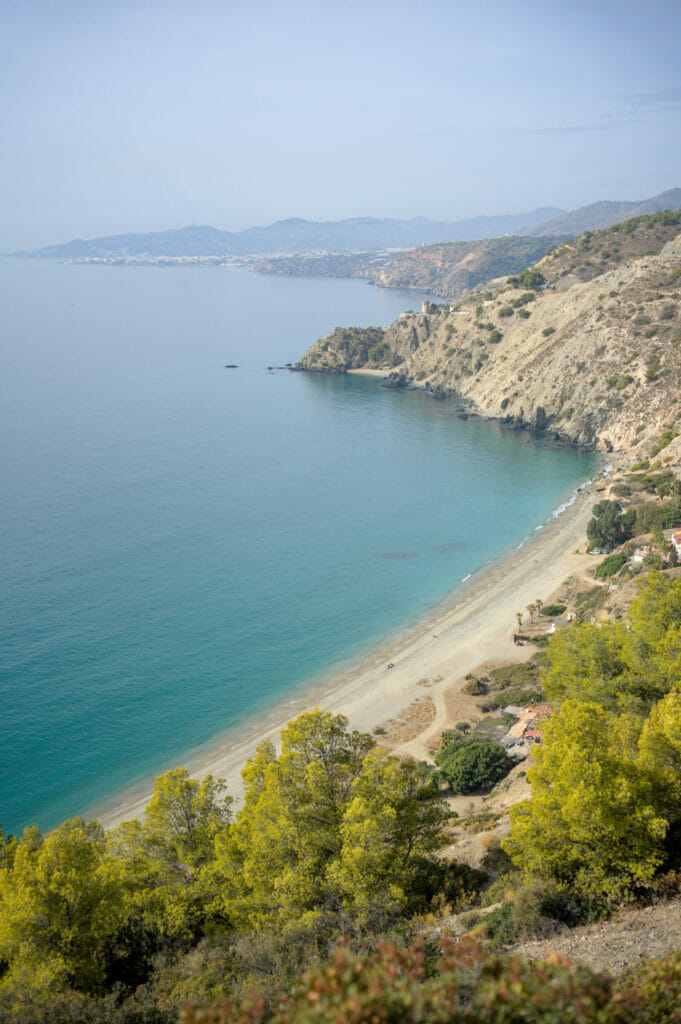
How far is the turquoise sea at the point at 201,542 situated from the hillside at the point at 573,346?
265 inches

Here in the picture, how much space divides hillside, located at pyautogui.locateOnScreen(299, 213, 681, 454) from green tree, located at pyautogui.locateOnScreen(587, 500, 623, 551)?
27.7 meters

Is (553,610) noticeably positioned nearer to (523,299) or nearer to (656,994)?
(656,994)

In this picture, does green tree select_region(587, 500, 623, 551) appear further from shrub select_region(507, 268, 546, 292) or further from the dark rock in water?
shrub select_region(507, 268, 546, 292)

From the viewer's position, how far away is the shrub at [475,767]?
93.6 feet

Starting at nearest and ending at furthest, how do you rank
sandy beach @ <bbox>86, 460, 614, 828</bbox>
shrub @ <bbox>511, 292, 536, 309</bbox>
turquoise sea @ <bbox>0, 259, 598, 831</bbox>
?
sandy beach @ <bbox>86, 460, 614, 828</bbox> → turquoise sea @ <bbox>0, 259, 598, 831</bbox> → shrub @ <bbox>511, 292, 536, 309</bbox>

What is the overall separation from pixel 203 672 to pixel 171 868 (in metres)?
23.6

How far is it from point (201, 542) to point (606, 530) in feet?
113

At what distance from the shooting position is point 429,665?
42.8m

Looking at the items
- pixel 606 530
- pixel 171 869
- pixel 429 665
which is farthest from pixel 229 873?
pixel 606 530

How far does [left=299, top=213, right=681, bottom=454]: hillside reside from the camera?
3570 inches

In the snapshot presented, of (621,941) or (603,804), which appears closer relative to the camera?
(621,941)

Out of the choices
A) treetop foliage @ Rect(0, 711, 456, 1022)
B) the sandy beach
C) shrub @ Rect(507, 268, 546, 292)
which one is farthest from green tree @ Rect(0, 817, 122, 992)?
shrub @ Rect(507, 268, 546, 292)

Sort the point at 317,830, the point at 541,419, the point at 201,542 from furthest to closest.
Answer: the point at 541,419 < the point at 201,542 < the point at 317,830

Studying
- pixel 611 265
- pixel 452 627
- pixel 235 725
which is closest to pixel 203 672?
pixel 235 725
